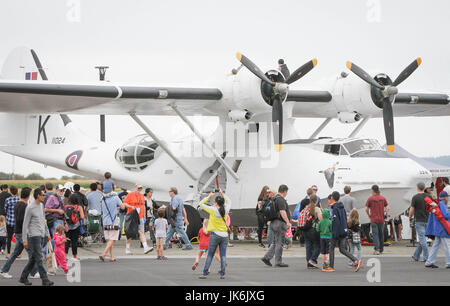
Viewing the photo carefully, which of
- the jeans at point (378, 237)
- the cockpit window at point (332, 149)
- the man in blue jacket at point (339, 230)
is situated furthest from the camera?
the cockpit window at point (332, 149)

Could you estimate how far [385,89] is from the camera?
68.4 ft

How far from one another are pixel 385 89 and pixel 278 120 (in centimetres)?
328

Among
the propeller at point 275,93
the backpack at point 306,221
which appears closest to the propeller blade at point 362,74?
the propeller at point 275,93

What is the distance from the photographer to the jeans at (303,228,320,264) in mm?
14680

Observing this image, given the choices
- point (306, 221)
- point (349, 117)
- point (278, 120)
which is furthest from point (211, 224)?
point (349, 117)

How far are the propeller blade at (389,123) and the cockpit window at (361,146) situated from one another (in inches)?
44.9

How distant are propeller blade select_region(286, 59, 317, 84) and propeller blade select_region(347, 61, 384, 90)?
124 centimetres

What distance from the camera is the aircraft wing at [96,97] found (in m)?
19.3

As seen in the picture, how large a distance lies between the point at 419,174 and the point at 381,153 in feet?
3.91

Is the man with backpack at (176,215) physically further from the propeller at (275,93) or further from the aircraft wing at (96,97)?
the propeller at (275,93)

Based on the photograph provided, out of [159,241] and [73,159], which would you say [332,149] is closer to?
[159,241]

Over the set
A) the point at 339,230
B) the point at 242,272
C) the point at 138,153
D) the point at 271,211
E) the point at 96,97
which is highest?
the point at 96,97
